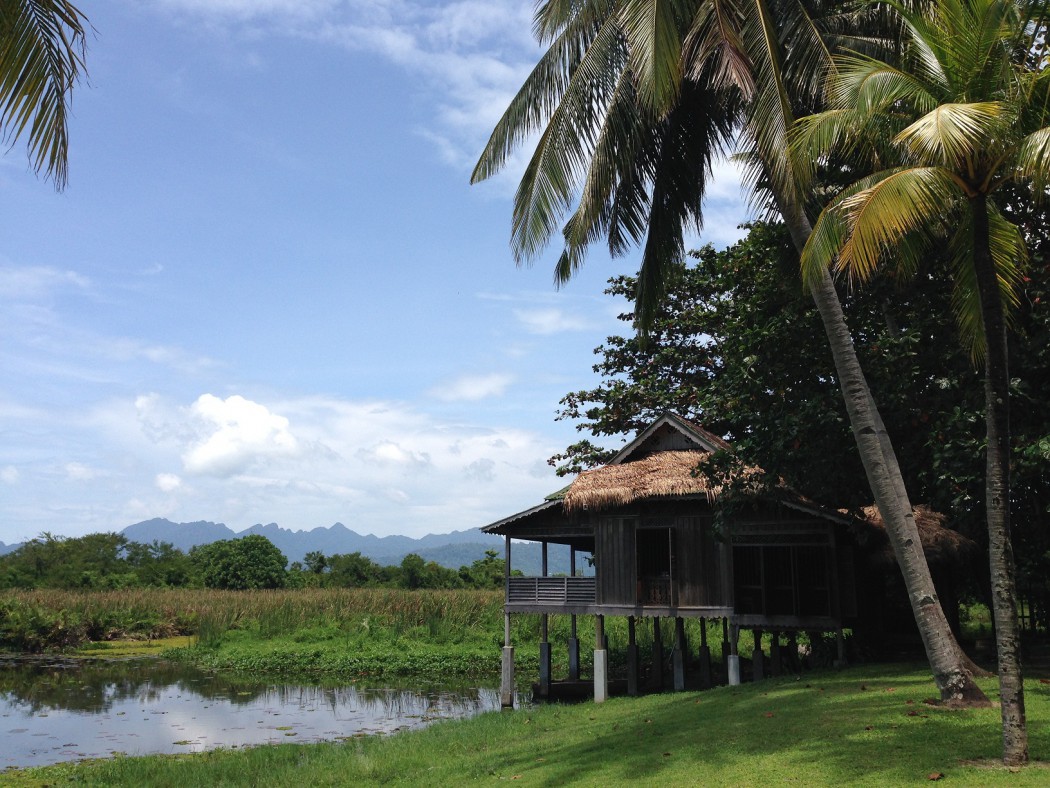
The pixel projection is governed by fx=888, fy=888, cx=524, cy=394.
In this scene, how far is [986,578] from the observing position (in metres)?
19.5

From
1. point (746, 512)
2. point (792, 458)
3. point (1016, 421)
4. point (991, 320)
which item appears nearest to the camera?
point (991, 320)

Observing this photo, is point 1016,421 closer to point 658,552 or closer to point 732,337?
point 732,337

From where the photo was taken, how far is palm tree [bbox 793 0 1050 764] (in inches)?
286

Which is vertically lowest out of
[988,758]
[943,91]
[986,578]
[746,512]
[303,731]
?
[303,731]

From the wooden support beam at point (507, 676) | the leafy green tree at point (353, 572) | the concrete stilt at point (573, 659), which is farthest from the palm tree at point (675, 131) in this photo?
the leafy green tree at point (353, 572)

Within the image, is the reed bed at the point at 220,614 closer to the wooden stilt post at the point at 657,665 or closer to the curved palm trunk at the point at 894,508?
the wooden stilt post at the point at 657,665

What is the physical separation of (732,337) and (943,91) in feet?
28.3

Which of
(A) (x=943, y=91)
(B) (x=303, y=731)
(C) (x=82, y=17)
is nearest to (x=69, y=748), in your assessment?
(B) (x=303, y=731)

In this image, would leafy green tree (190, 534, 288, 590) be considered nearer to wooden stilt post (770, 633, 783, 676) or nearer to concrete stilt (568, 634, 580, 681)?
concrete stilt (568, 634, 580, 681)

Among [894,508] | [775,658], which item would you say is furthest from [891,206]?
[775,658]

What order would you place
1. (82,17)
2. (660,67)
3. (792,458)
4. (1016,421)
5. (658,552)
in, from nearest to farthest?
(82,17), (660,67), (1016,421), (792,458), (658,552)

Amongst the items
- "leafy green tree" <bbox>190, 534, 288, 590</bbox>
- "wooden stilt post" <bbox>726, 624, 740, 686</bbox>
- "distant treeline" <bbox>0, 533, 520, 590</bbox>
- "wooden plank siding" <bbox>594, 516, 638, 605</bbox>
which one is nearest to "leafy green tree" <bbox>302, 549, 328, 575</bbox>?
"distant treeline" <bbox>0, 533, 520, 590</bbox>

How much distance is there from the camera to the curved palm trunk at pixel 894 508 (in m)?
10.3

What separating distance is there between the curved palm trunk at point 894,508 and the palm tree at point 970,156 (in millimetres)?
2244
